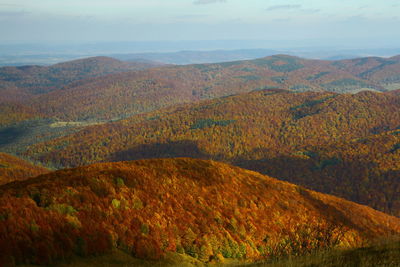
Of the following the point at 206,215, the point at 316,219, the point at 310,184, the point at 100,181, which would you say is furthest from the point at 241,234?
the point at 310,184

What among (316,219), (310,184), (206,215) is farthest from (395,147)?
(206,215)

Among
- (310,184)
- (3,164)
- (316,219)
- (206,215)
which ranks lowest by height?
(310,184)

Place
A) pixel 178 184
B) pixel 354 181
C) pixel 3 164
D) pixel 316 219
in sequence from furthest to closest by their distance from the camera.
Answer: pixel 354 181 → pixel 3 164 → pixel 316 219 → pixel 178 184

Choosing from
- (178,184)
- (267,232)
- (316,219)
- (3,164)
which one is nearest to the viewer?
(267,232)

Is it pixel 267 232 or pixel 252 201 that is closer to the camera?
pixel 267 232

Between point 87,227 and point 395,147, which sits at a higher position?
point 87,227

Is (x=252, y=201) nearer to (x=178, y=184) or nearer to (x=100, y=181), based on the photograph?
(x=178, y=184)
